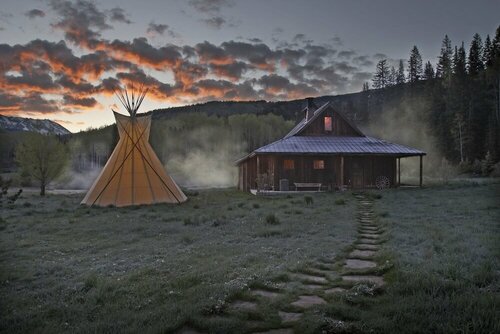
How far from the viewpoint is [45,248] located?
9070 millimetres

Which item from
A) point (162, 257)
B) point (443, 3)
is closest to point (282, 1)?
point (443, 3)

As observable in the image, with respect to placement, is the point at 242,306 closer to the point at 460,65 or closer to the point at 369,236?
the point at 369,236

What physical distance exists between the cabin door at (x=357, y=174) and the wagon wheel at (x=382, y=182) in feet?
3.80

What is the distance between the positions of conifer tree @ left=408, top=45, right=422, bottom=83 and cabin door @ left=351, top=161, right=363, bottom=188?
87.7 meters

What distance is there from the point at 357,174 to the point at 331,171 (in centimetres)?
204

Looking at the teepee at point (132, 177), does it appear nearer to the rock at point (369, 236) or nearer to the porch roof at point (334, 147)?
the porch roof at point (334, 147)

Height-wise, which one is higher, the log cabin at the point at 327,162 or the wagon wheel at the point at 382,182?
the log cabin at the point at 327,162

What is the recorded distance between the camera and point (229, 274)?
611cm

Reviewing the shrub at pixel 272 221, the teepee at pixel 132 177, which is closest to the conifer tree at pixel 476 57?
the teepee at pixel 132 177

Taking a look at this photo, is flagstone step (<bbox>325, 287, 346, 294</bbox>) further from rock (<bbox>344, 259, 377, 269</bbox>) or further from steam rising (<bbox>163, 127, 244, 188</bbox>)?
steam rising (<bbox>163, 127, 244, 188</bbox>)

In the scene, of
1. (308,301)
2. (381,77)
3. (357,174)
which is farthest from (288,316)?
(381,77)

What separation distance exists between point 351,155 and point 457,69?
178ft

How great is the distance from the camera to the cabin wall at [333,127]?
94.5 feet

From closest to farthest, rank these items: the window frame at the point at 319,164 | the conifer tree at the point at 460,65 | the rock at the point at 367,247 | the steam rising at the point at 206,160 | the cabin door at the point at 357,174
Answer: the rock at the point at 367,247 < the window frame at the point at 319,164 < the cabin door at the point at 357,174 < the steam rising at the point at 206,160 < the conifer tree at the point at 460,65
